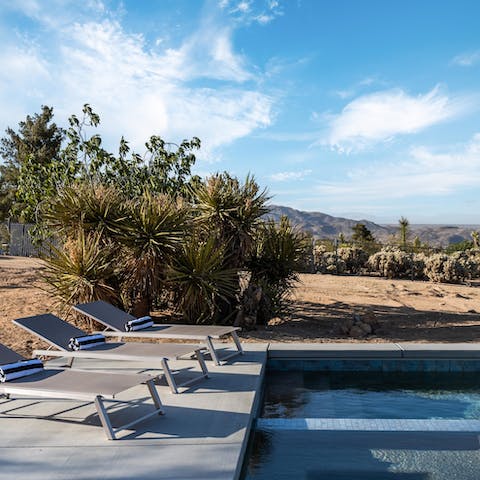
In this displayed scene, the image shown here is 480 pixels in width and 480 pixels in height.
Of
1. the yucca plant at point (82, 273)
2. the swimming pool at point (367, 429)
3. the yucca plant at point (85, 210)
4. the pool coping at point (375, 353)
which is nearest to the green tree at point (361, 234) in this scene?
the yucca plant at point (85, 210)

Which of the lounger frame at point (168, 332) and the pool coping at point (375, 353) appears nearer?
Result: the lounger frame at point (168, 332)

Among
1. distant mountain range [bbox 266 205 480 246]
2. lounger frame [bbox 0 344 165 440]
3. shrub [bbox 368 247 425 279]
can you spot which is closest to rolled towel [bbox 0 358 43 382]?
lounger frame [bbox 0 344 165 440]

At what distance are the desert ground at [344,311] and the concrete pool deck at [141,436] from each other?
10.8ft

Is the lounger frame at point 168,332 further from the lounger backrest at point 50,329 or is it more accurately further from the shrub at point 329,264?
the shrub at point 329,264

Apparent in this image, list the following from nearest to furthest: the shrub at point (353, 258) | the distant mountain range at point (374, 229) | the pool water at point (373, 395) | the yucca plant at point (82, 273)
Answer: the pool water at point (373, 395) → the yucca plant at point (82, 273) → the shrub at point (353, 258) → the distant mountain range at point (374, 229)

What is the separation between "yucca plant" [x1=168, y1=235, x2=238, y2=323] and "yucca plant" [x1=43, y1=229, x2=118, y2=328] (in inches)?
44.2

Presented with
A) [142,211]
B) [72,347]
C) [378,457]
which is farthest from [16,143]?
[378,457]

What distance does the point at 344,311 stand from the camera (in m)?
13.3

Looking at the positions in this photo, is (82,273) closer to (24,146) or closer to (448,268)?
(448,268)

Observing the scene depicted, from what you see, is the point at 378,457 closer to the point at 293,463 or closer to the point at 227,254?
the point at 293,463

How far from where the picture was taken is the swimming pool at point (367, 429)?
173 inches

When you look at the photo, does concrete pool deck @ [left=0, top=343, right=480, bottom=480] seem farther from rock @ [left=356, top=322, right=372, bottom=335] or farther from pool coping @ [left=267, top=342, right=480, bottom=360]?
rock @ [left=356, top=322, right=372, bottom=335]

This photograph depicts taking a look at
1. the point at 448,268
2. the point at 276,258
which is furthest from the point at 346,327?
the point at 448,268

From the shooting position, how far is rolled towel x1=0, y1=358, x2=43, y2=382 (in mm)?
4718
